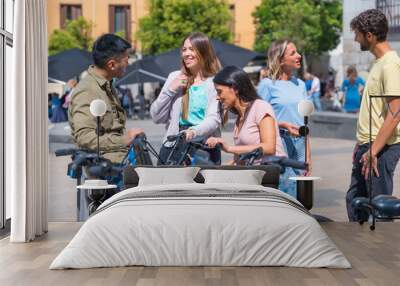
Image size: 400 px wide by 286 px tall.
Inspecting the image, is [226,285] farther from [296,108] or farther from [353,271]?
[296,108]

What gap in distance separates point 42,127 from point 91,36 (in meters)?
8.43

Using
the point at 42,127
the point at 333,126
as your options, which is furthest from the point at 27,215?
the point at 333,126

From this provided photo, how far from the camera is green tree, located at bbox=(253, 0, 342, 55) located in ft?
57.2

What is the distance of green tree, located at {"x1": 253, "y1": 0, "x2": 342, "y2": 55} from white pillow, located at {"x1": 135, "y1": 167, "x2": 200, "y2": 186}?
10111mm

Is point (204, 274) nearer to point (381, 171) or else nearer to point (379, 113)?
point (381, 171)

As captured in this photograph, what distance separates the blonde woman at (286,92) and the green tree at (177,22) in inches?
299

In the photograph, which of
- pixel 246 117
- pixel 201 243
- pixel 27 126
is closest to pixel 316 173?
pixel 246 117

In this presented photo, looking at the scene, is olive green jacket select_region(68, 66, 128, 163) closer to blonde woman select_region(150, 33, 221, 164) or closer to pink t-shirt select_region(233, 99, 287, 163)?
blonde woman select_region(150, 33, 221, 164)

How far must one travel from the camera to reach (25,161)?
6.18 metres

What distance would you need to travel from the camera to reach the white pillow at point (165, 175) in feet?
21.7

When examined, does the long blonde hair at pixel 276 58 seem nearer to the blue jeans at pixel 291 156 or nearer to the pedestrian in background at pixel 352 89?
the blue jeans at pixel 291 156

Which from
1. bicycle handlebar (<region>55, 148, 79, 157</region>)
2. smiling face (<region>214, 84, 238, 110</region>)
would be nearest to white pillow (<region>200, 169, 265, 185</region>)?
smiling face (<region>214, 84, 238, 110</region>)

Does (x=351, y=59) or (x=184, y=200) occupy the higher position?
(x=351, y=59)

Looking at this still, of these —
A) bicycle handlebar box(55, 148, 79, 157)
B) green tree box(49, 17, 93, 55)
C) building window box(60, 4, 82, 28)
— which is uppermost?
building window box(60, 4, 82, 28)
